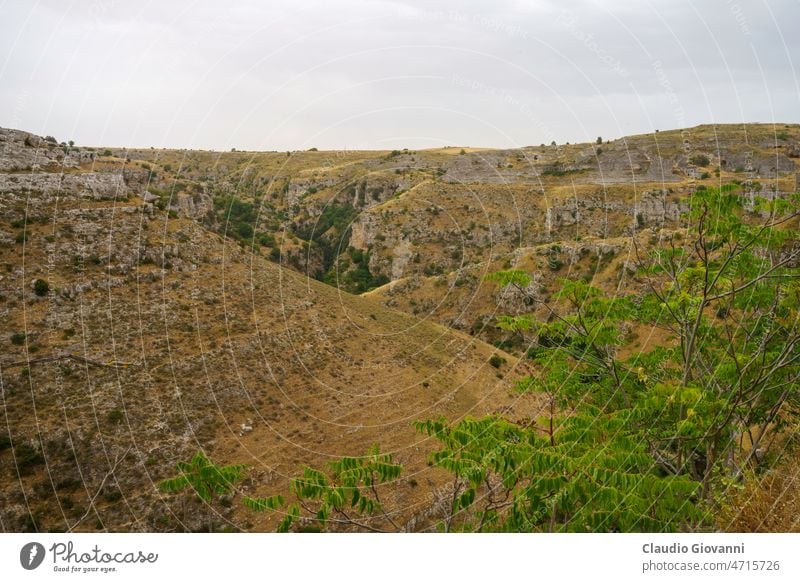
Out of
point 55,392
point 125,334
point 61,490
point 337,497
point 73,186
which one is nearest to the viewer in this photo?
point 337,497

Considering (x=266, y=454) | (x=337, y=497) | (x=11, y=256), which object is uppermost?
(x=11, y=256)

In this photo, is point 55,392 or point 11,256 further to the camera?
point 11,256

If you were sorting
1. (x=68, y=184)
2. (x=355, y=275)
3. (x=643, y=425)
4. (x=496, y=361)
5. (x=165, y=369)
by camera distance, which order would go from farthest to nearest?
(x=355, y=275), (x=496, y=361), (x=68, y=184), (x=165, y=369), (x=643, y=425)

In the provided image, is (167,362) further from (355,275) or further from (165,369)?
(355,275)

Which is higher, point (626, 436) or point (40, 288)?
point (40, 288)

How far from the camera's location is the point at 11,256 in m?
23.9

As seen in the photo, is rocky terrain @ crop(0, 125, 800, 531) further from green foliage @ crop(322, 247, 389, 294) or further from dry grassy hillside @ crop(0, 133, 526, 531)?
green foliage @ crop(322, 247, 389, 294)

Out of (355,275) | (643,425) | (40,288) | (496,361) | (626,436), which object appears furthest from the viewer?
(355,275)

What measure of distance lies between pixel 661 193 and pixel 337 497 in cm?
7221

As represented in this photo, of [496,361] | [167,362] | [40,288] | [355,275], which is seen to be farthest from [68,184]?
[355,275]

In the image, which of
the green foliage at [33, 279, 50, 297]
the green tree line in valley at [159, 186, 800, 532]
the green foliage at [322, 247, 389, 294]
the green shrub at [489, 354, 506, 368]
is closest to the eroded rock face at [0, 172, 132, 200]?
the green foliage at [33, 279, 50, 297]

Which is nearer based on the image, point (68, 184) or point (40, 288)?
point (40, 288)
